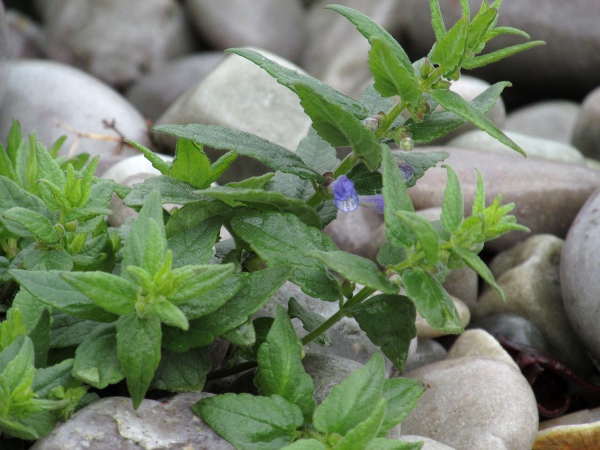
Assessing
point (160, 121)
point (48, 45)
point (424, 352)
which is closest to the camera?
point (424, 352)

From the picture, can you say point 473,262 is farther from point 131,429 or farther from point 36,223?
point 36,223

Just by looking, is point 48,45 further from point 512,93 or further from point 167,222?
point 167,222

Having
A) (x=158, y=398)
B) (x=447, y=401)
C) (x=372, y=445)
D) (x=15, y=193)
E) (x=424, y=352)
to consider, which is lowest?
(x=424, y=352)

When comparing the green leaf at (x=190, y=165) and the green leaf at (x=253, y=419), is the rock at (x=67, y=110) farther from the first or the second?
the green leaf at (x=253, y=419)

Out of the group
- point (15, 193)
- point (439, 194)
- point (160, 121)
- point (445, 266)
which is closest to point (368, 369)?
point (445, 266)

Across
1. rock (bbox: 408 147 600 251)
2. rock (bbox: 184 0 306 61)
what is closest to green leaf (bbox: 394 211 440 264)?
rock (bbox: 408 147 600 251)

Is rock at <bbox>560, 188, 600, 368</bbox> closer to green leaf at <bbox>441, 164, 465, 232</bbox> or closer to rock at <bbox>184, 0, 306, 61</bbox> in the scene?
green leaf at <bbox>441, 164, 465, 232</bbox>

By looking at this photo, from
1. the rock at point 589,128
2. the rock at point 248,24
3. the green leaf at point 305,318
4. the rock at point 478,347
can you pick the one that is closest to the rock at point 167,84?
the rock at point 248,24
